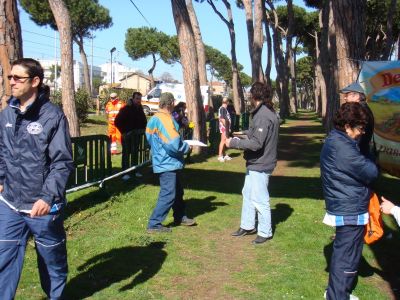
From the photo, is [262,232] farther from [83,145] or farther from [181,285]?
[83,145]

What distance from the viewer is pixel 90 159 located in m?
8.28

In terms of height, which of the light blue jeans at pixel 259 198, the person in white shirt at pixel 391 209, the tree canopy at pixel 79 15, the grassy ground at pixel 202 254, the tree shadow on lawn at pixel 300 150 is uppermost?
the tree canopy at pixel 79 15

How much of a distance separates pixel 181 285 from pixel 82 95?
20283mm

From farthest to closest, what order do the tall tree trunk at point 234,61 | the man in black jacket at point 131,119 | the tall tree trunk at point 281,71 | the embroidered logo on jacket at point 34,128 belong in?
the tall tree trunk at point 281,71
the tall tree trunk at point 234,61
the man in black jacket at point 131,119
the embroidered logo on jacket at point 34,128

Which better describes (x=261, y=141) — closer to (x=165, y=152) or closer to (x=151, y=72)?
(x=165, y=152)

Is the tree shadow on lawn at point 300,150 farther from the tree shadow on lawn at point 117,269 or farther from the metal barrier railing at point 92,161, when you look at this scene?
the tree shadow on lawn at point 117,269

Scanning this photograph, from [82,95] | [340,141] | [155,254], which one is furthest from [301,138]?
[340,141]

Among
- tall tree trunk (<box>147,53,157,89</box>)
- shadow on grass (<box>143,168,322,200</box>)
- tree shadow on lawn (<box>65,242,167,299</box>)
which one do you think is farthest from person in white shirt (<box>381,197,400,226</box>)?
tall tree trunk (<box>147,53,157,89</box>)

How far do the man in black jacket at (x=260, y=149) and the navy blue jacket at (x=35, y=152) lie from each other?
2712 mm

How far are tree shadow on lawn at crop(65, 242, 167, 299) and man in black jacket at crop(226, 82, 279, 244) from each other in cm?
A: 126

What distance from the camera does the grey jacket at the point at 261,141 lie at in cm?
612

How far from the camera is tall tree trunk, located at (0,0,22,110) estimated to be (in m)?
6.07

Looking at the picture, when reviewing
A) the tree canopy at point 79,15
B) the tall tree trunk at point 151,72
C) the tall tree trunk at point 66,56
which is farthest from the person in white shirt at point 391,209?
the tall tree trunk at point 151,72

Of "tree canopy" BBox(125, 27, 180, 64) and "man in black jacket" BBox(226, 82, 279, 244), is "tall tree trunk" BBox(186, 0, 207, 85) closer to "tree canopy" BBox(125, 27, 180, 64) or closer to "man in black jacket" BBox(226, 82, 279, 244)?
"man in black jacket" BBox(226, 82, 279, 244)
